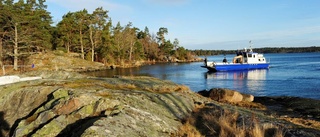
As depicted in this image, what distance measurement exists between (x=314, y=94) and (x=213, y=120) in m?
22.9

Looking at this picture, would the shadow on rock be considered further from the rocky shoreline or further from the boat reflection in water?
the boat reflection in water

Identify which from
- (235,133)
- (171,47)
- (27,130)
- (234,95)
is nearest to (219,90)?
(234,95)

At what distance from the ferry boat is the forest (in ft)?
91.1

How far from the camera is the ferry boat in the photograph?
57.8 metres

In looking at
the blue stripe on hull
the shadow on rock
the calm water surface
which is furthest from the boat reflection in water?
the shadow on rock

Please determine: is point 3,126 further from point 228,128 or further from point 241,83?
point 241,83

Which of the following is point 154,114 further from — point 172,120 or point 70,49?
point 70,49

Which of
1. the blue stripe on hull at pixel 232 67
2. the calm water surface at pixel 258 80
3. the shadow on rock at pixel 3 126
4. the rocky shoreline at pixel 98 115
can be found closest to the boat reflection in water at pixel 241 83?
the calm water surface at pixel 258 80

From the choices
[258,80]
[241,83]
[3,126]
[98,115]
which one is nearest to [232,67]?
[258,80]

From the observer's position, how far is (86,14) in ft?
215

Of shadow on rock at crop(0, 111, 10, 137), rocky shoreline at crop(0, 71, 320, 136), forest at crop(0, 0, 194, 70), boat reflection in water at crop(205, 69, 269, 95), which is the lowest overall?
boat reflection in water at crop(205, 69, 269, 95)

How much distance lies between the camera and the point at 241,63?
196 ft

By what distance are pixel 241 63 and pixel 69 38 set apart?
42.2 meters

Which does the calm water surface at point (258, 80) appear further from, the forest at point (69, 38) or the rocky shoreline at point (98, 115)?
the rocky shoreline at point (98, 115)
